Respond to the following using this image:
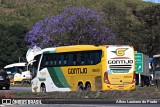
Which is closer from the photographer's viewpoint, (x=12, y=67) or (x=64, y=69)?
(x=64, y=69)

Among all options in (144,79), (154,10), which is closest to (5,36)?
(154,10)

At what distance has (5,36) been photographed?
74.1 meters

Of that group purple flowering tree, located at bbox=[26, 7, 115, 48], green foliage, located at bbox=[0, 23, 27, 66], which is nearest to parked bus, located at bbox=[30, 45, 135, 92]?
purple flowering tree, located at bbox=[26, 7, 115, 48]

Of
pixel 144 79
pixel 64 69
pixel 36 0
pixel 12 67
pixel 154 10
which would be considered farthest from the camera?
pixel 36 0

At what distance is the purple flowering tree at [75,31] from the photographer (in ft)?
163

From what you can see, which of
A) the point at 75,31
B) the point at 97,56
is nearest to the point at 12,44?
the point at 75,31

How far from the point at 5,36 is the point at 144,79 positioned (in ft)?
122

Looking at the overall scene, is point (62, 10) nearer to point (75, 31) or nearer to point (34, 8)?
point (75, 31)

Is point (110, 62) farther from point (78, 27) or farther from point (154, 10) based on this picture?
point (154, 10)

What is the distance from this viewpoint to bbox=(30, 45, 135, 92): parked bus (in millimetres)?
27531

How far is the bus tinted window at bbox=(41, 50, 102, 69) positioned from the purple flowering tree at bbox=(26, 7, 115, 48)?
17.8 m

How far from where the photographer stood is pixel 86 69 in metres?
28.4

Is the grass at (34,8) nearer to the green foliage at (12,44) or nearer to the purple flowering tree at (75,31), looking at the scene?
the green foliage at (12,44)

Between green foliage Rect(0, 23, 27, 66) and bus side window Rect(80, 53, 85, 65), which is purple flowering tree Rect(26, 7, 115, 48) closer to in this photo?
bus side window Rect(80, 53, 85, 65)
